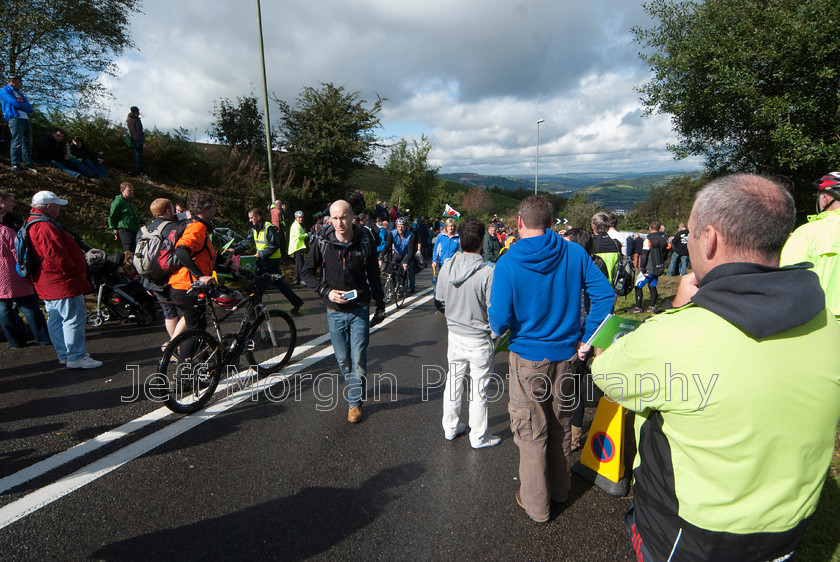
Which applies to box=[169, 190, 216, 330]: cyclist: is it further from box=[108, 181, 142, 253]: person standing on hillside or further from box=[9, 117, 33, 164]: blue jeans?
box=[9, 117, 33, 164]: blue jeans

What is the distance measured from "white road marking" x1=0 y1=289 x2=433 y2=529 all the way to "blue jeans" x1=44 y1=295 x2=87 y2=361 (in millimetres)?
1856

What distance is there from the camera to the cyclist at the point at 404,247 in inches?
393

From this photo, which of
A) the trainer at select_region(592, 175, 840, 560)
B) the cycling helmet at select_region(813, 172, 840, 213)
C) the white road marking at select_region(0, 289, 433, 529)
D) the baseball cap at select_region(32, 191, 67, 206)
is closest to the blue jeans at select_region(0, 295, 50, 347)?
the baseball cap at select_region(32, 191, 67, 206)

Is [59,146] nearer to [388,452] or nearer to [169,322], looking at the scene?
[169,322]

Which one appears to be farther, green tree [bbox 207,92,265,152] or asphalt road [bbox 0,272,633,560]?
green tree [bbox 207,92,265,152]

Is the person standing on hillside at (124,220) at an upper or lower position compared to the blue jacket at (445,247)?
upper

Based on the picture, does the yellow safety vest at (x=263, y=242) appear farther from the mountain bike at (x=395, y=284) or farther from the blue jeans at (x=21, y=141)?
the blue jeans at (x=21, y=141)

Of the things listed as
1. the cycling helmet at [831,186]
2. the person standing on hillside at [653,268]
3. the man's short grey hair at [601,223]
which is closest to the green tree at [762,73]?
the person standing on hillside at [653,268]

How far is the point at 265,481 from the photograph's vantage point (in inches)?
123

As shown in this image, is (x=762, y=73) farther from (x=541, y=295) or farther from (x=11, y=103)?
(x=11, y=103)

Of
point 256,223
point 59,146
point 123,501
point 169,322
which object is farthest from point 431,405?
point 59,146

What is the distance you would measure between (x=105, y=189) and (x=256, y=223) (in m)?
7.27

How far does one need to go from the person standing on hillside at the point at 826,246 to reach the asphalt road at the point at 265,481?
6.16ft

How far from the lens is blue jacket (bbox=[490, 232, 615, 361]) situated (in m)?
2.69
